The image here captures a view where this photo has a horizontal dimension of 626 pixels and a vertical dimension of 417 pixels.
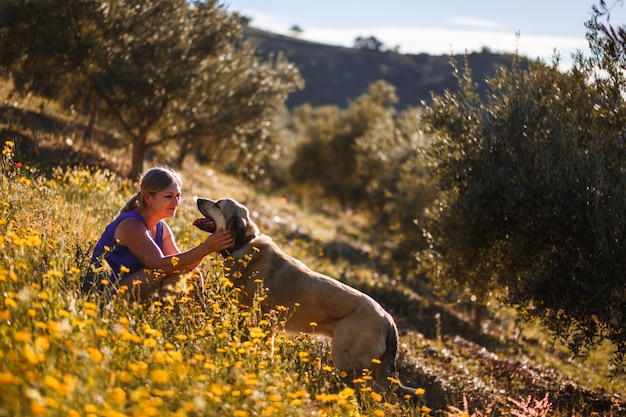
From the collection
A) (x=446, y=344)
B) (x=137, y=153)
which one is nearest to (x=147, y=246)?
(x=446, y=344)

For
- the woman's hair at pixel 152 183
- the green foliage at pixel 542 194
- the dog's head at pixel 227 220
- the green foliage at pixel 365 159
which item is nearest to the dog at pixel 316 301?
the dog's head at pixel 227 220

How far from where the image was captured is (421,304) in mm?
17531

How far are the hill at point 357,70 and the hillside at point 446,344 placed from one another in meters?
93.2

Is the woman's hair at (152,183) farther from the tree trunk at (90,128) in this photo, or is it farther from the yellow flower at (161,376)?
the tree trunk at (90,128)

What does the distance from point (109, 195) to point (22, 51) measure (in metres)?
5.50

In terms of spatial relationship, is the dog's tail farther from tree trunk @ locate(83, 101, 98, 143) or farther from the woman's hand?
tree trunk @ locate(83, 101, 98, 143)

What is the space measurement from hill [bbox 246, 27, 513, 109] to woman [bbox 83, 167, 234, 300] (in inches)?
4133

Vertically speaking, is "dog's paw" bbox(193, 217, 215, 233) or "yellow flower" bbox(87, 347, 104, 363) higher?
"dog's paw" bbox(193, 217, 215, 233)

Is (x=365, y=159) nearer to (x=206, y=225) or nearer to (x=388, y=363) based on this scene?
(x=206, y=225)

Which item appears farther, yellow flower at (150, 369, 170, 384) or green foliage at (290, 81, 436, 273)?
green foliage at (290, 81, 436, 273)

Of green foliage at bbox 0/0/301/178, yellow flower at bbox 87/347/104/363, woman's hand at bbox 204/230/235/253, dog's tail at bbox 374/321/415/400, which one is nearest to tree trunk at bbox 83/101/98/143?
green foliage at bbox 0/0/301/178

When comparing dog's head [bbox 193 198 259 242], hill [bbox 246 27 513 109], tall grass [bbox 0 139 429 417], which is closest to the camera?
tall grass [bbox 0 139 429 417]

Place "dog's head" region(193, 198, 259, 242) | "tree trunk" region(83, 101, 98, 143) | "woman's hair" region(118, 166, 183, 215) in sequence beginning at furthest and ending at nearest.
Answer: "tree trunk" region(83, 101, 98, 143) → "dog's head" region(193, 198, 259, 242) → "woman's hair" region(118, 166, 183, 215)

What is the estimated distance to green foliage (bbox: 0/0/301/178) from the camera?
12.9 metres
